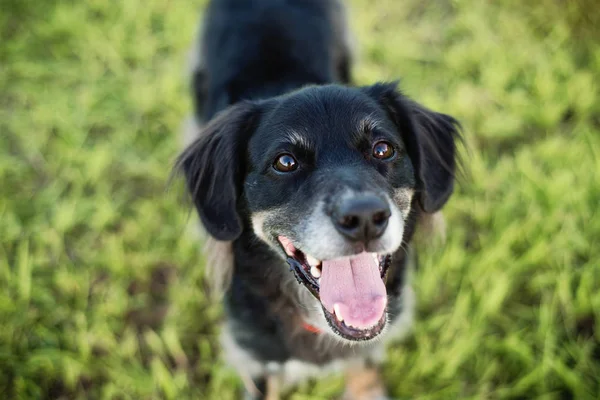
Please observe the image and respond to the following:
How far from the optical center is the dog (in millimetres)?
1924

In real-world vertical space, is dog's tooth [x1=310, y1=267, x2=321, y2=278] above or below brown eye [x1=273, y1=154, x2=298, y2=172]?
below

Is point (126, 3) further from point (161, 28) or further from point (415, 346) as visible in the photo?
point (415, 346)

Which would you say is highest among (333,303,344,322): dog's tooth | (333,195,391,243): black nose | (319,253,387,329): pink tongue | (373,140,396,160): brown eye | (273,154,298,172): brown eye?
(373,140,396,160): brown eye

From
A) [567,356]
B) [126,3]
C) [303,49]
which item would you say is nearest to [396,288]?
[567,356]

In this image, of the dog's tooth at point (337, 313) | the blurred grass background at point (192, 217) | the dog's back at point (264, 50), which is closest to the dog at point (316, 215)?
the dog's tooth at point (337, 313)

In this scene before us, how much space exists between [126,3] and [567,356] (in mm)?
5543

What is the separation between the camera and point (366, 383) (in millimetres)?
2809

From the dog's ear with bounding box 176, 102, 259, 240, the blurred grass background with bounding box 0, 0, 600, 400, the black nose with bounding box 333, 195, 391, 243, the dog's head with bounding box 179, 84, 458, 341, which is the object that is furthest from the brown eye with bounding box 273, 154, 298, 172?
the blurred grass background with bounding box 0, 0, 600, 400

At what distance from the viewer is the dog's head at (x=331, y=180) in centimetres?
186

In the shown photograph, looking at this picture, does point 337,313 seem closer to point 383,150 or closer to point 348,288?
point 348,288

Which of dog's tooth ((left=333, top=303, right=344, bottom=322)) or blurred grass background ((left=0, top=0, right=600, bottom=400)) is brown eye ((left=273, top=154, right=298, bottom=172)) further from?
blurred grass background ((left=0, top=0, right=600, bottom=400))

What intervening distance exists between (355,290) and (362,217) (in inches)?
19.2

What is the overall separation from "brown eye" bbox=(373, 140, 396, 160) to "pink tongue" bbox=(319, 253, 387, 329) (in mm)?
448

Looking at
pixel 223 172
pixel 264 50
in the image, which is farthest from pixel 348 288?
pixel 264 50
